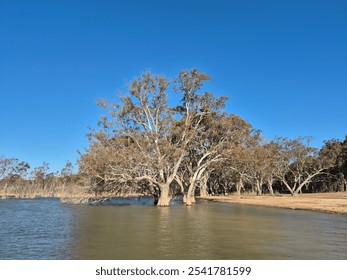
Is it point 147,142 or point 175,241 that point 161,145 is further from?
point 175,241

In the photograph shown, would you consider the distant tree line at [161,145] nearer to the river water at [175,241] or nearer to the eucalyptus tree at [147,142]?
the eucalyptus tree at [147,142]

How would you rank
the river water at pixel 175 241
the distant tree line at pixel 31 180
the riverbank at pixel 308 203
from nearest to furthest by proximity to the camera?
the river water at pixel 175 241, the riverbank at pixel 308 203, the distant tree line at pixel 31 180

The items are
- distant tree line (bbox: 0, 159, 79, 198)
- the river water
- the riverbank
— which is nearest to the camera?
the river water

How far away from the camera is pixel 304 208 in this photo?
36.7 m

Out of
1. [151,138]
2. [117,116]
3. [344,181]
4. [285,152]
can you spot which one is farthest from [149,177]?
[344,181]

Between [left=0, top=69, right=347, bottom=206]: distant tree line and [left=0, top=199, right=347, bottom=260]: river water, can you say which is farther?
[left=0, top=69, right=347, bottom=206]: distant tree line

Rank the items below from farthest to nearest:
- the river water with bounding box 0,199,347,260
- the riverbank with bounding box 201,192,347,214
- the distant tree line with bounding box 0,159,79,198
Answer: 1. the distant tree line with bounding box 0,159,79,198
2. the riverbank with bounding box 201,192,347,214
3. the river water with bounding box 0,199,347,260

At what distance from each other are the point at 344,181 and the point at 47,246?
81128mm

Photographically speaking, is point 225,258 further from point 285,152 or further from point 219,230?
point 285,152

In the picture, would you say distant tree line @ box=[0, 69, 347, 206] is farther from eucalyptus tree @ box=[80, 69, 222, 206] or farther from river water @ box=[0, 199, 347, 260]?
river water @ box=[0, 199, 347, 260]

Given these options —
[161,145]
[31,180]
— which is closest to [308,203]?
[161,145]

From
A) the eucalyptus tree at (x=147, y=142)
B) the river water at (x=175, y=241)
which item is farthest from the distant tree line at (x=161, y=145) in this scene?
the river water at (x=175, y=241)

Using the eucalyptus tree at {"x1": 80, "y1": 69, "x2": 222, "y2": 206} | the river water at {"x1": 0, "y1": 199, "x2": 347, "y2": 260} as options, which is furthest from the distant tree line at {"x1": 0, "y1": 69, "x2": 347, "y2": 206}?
the river water at {"x1": 0, "y1": 199, "x2": 347, "y2": 260}

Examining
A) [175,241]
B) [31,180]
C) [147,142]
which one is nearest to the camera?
[175,241]
